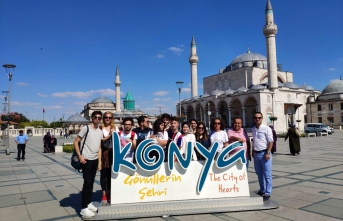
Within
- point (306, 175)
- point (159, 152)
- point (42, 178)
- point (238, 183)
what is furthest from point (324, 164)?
point (42, 178)

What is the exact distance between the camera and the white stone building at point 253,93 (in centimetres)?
3847

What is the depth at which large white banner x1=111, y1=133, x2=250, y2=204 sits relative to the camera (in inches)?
173

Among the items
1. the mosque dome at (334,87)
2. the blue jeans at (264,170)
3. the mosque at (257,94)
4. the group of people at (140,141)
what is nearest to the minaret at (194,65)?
the mosque at (257,94)

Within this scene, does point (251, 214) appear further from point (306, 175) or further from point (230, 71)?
point (230, 71)

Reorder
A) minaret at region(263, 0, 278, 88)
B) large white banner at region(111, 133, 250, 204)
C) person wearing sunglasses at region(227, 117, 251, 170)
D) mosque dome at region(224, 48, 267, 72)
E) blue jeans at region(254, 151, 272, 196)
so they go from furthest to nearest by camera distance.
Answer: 1. mosque dome at region(224, 48, 267, 72)
2. minaret at region(263, 0, 278, 88)
3. person wearing sunglasses at region(227, 117, 251, 170)
4. blue jeans at region(254, 151, 272, 196)
5. large white banner at region(111, 133, 250, 204)

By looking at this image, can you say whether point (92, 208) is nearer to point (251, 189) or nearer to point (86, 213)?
point (86, 213)

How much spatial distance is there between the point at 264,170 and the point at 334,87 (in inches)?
2138

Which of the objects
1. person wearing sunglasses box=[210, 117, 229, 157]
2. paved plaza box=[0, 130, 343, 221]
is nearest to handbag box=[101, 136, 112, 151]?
paved plaza box=[0, 130, 343, 221]

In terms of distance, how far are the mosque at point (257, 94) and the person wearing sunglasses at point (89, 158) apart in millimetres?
34332

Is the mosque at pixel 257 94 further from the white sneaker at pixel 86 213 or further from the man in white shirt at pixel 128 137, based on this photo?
the white sneaker at pixel 86 213

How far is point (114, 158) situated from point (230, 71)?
168 feet

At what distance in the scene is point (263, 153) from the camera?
196 inches

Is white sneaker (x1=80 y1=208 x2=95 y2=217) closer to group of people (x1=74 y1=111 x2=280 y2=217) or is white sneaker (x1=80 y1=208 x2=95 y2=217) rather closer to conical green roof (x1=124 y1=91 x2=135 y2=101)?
group of people (x1=74 y1=111 x2=280 y2=217)

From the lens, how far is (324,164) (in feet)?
28.5
